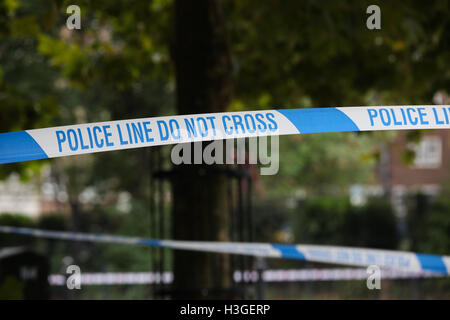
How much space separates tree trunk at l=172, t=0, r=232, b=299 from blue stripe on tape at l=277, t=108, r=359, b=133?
2072 millimetres

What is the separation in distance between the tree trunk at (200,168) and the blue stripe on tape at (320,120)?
207cm

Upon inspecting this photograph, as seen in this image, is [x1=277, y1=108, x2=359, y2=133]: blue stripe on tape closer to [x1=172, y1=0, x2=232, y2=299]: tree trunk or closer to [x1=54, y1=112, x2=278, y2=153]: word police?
[x1=54, y1=112, x2=278, y2=153]: word police

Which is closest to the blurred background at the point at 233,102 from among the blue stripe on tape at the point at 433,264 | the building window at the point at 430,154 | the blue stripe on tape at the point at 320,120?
the blue stripe on tape at the point at 433,264

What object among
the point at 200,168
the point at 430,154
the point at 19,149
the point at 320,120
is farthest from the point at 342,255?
the point at 430,154

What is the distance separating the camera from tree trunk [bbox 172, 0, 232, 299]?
5926mm

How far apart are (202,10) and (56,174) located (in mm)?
19693

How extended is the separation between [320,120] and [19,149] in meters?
1.51

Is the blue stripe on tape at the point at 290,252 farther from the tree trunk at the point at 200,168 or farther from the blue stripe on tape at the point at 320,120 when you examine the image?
the blue stripe on tape at the point at 320,120

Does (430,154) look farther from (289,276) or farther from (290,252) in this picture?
(290,252)

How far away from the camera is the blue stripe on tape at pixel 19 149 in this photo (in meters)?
3.65

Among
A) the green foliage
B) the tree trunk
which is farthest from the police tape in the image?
the tree trunk

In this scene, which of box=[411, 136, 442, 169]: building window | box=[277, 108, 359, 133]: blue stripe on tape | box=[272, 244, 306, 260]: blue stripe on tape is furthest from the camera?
box=[411, 136, 442, 169]: building window

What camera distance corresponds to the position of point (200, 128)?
3.84 meters
